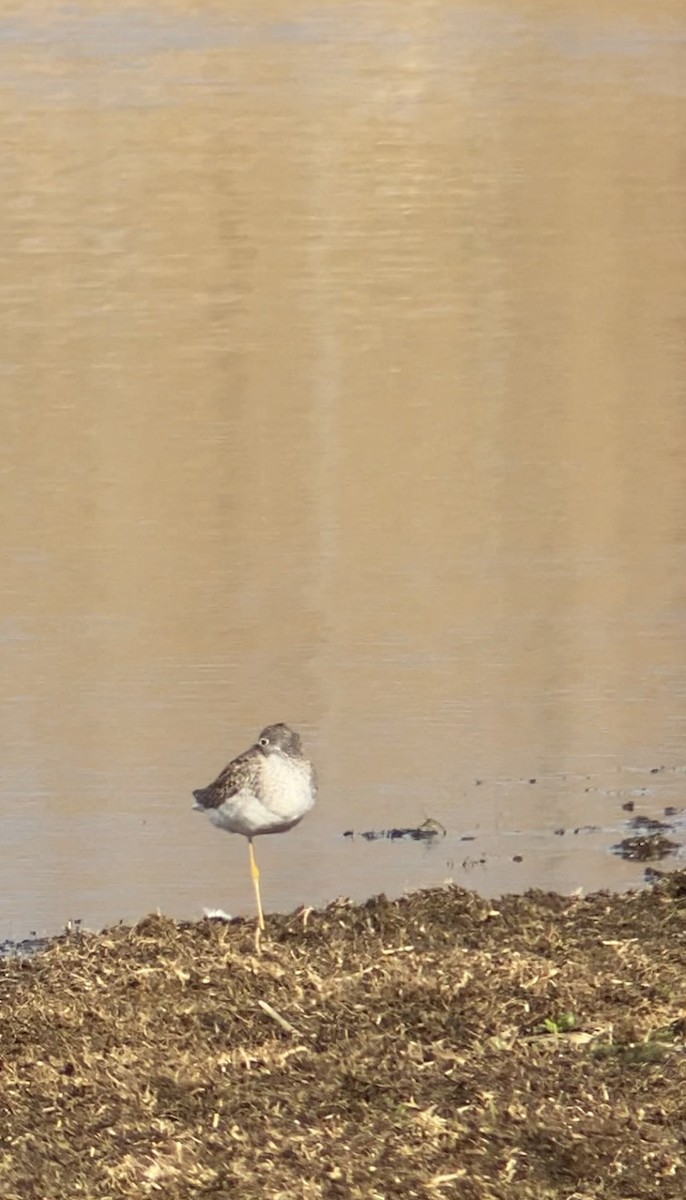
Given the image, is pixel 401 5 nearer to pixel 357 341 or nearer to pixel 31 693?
pixel 357 341

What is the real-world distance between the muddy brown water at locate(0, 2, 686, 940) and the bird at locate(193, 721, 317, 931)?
111 cm

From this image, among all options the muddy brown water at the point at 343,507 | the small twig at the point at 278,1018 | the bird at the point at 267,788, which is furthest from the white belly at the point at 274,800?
the small twig at the point at 278,1018

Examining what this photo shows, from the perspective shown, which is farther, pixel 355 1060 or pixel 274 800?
pixel 274 800

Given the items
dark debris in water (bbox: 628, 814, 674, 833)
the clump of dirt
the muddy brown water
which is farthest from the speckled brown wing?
dark debris in water (bbox: 628, 814, 674, 833)

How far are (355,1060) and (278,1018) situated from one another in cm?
38

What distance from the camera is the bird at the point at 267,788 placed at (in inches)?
303

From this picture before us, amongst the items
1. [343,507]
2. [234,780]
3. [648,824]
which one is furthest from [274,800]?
[343,507]

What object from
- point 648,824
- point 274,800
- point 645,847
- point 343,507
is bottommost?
point 274,800

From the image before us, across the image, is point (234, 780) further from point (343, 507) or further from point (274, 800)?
point (343, 507)

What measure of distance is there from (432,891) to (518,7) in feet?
158

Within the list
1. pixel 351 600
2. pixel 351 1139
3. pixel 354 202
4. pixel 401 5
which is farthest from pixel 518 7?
pixel 351 1139

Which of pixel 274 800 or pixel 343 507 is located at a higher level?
pixel 343 507

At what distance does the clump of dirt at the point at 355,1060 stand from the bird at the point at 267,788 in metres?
0.40

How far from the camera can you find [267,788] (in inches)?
302
